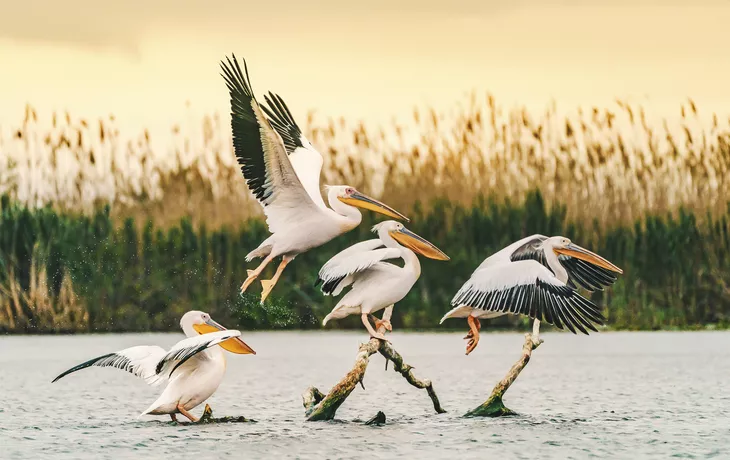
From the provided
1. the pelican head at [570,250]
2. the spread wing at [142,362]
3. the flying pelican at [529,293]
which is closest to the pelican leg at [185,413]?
the spread wing at [142,362]

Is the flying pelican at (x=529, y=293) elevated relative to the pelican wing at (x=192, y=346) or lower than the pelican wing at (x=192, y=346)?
elevated

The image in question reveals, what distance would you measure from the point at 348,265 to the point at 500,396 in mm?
1691

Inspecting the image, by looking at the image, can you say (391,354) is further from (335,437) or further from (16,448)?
(16,448)

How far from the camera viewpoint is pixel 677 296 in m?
15.8

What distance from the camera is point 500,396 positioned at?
376 inches

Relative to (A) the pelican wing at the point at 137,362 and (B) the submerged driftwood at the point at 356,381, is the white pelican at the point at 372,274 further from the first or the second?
(A) the pelican wing at the point at 137,362

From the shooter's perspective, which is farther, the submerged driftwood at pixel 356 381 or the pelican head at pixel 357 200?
the pelican head at pixel 357 200

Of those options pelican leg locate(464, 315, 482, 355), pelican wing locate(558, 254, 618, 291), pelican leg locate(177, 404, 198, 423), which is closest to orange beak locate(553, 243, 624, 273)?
pelican wing locate(558, 254, 618, 291)

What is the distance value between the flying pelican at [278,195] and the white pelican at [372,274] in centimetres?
Answer: 20

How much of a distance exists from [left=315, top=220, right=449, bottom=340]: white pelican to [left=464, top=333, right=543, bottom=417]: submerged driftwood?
0.91 metres

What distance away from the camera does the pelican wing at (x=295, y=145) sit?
10.3 metres

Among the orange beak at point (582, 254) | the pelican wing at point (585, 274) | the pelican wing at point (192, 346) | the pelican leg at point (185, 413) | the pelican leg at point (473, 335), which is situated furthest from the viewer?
the pelican wing at point (585, 274)

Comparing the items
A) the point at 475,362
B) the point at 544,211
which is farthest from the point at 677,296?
the point at 475,362

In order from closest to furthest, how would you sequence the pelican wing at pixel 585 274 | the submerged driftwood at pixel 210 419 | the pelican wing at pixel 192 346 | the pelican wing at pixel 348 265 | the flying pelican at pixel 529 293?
the pelican wing at pixel 192 346, the flying pelican at pixel 529 293, the pelican wing at pixel 348 265, the submerged driftwood at pixel 210 419, the pelican wing at pixel 585 274
